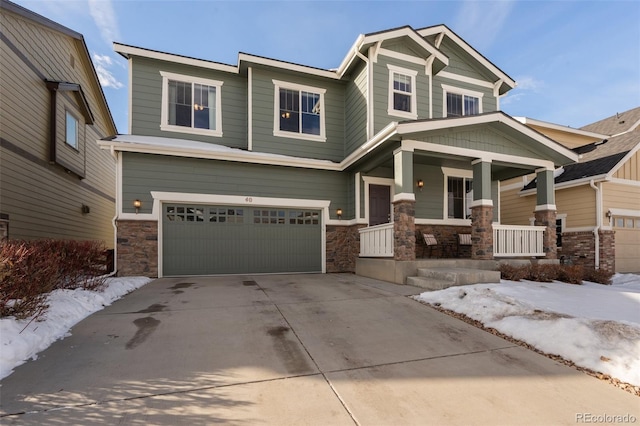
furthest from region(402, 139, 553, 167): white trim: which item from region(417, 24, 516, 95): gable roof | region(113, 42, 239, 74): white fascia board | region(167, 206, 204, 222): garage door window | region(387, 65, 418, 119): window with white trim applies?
region(113, 42, 239, 74): white fascia board

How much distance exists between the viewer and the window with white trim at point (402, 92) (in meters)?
9.41

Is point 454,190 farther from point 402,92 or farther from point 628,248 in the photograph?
point 628,248

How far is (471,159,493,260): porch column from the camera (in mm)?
7828

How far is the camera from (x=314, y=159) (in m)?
9.91

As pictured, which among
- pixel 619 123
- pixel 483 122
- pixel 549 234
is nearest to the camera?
pixel 483 122

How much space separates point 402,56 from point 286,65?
381cm

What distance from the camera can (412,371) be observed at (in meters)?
2.80

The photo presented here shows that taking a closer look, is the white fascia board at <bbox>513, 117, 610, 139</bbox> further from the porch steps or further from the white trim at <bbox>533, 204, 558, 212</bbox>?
the porch steps

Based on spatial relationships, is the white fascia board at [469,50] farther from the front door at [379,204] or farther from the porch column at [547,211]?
the front door at [379,204]

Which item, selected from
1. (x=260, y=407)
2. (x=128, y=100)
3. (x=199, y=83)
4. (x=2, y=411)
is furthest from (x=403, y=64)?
(x=2, y=411)

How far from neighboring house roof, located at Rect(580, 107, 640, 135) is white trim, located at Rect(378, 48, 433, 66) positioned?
12.4 meters

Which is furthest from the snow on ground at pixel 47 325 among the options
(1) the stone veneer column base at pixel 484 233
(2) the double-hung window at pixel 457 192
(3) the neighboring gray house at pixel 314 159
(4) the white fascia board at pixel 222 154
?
(2) the double-hung window at pixel 457 192

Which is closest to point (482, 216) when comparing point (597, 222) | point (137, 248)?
point (597, 222)

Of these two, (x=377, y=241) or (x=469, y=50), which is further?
(x=469, y=50)
